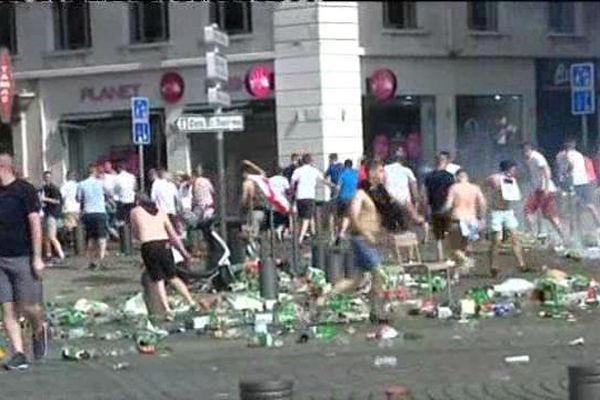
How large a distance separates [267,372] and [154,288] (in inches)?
193

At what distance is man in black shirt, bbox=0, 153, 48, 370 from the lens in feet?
47.0

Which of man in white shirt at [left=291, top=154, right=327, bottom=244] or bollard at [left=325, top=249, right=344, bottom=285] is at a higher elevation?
man in white shirt at [left=291, top=154, right=327, bottom=244]

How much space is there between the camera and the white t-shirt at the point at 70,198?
1234 inches

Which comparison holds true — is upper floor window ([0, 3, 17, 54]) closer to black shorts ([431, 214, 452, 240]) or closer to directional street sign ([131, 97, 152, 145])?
directional street sign ([131, 97, 152, 145])

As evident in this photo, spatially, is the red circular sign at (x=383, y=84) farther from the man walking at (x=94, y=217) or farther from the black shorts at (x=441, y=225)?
the black shorts at (x=441, y=225)

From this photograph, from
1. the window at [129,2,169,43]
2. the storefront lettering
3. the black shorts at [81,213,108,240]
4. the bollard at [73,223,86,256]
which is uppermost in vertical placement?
the window at [129,2,169,43]

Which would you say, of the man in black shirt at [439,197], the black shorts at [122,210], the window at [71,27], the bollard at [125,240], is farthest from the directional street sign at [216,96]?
the window at [71,27]

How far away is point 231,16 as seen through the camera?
3972 centimetres

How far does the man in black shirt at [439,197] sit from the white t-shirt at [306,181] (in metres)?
4.26

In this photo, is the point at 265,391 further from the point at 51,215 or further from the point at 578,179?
the point at 51,215

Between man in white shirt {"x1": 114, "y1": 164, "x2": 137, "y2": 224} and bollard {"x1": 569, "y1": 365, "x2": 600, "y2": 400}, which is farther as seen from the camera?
man in white shirt {"x1": 114, "y1": 164, "x2": 137, "y2": 224}

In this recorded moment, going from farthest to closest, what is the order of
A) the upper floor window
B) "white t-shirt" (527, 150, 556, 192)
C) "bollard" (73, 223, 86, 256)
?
the upper floor window
"bollard" (73, 223, 86, 256)
"white t-shirt" (527, 150, 556, 192)

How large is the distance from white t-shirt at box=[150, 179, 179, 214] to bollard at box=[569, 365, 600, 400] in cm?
1876

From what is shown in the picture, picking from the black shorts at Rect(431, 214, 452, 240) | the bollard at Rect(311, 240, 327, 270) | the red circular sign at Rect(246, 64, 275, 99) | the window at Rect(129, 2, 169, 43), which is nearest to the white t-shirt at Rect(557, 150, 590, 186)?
the black shorts at Rect(431, 214, 452, 240)
